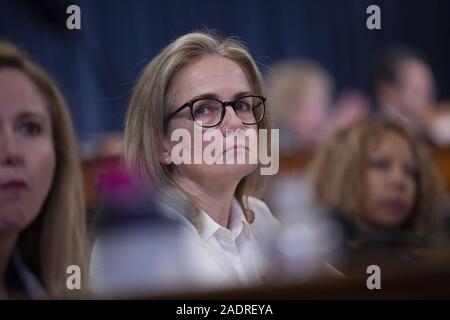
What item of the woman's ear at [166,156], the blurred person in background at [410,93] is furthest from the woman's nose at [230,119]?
the blurred person in background at [410,93]

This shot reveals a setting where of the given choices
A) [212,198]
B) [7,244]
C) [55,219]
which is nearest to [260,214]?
[212,198]

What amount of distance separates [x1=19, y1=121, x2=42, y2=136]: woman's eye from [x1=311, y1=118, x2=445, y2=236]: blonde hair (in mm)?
705

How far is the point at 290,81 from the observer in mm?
1945

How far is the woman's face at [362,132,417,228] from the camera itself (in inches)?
78.7

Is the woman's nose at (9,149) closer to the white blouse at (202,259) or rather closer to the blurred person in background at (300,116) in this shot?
the white blouse at (202,259)

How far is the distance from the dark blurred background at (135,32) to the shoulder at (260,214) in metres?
0.32

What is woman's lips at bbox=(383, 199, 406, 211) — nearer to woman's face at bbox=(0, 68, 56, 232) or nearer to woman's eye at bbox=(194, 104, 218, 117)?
woman's eye at bbox=(194, 104, 218, 117)

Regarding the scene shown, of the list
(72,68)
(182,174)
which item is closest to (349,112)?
(182,174)

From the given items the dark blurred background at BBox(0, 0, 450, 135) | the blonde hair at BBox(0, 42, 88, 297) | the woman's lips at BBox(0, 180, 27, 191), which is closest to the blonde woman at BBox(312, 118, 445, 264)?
the dark blurred background at BBox(0, 0, 450, 135)

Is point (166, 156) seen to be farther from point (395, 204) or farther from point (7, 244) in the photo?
point (395, 204)

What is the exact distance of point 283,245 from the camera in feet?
5.91

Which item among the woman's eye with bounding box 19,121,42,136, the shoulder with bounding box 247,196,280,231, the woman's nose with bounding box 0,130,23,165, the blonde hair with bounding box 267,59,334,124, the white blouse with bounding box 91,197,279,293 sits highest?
the blonde hair with bounding box 267,59,334,124
